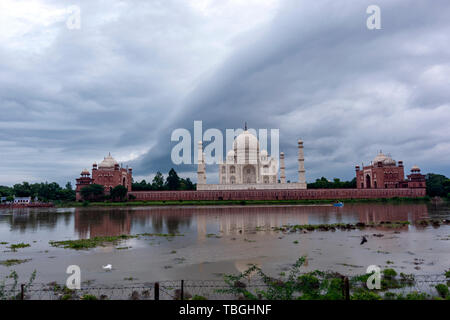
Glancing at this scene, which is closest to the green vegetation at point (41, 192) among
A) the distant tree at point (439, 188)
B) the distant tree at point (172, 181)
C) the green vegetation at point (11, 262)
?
the distant tree at point (172, 181)

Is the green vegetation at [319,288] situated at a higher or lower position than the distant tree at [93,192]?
lower

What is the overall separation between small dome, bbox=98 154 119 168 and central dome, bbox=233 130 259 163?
19.2 metres

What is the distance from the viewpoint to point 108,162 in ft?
171

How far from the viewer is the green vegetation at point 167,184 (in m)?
53.8

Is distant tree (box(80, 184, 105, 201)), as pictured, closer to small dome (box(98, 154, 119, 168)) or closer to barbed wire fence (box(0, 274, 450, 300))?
small dome (box(98, 154, 119, 168))

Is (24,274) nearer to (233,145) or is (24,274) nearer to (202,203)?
(202,203)

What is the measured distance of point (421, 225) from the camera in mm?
18422

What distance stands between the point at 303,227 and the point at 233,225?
13.5 feet

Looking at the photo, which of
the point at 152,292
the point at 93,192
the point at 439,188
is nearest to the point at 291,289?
the point at 152,292

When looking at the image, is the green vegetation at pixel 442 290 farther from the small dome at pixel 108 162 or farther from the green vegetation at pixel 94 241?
the small dome at pixel 108 162

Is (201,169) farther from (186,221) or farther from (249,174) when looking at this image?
(186,221)

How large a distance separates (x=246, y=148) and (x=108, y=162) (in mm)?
21507

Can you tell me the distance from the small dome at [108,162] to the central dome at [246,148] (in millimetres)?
19190
